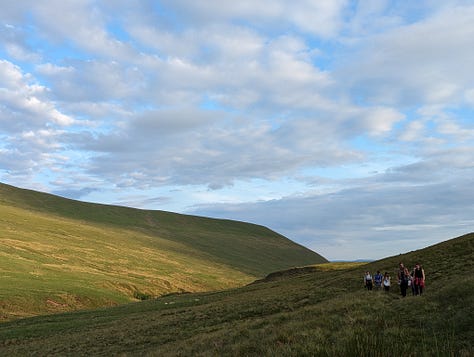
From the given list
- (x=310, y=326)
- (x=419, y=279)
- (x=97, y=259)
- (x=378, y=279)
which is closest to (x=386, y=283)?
(x=378, y=279)

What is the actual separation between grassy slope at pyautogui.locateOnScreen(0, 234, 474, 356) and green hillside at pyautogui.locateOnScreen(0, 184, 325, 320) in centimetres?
1808

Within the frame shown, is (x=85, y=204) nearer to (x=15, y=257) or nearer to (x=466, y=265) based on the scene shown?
(x=15, y=257)

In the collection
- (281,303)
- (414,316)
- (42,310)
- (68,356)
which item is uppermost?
(414,316)

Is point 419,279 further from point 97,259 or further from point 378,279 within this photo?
point 97,259

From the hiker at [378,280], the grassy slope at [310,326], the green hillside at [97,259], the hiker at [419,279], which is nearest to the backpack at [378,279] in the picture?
the hiker at [378,280]

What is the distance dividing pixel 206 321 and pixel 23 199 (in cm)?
16847

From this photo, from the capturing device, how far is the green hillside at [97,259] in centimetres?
6912

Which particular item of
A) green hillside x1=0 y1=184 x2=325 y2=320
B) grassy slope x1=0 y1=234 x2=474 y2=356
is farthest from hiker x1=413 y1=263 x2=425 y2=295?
green hillside x1=0 y1=184 x2=325 y2=320

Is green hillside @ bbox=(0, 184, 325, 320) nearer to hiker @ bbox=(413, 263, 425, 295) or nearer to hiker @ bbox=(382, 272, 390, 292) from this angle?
hiker @ bbox=(382, 272, 390, 292)

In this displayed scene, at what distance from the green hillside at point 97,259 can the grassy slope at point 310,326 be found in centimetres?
1808

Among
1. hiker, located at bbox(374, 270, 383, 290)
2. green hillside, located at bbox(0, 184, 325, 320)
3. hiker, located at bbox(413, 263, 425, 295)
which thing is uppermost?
hiker, located at bbox(413, 263, 425, 295)

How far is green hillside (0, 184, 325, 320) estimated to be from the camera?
69.1 metres

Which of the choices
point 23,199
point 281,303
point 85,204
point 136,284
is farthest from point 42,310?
point 85,204

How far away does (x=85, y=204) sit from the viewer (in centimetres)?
19912
